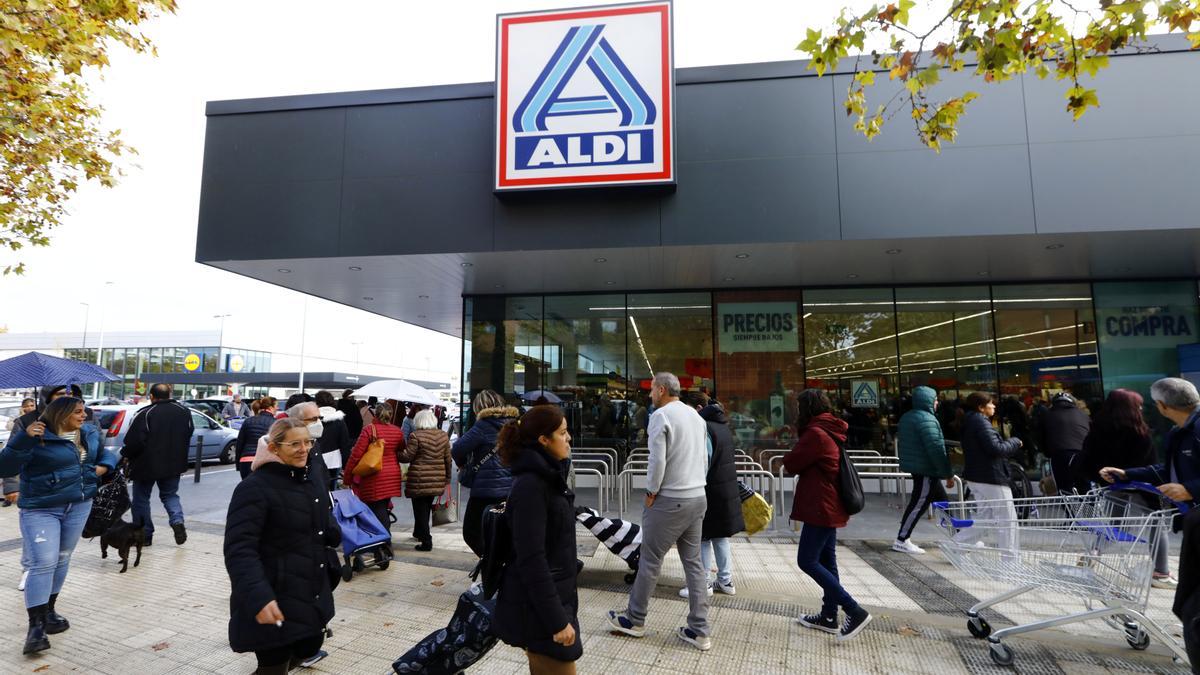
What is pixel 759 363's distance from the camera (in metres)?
11.9

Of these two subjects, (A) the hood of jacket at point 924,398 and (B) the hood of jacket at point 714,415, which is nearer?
(B) the hood of jacket at point 714,415

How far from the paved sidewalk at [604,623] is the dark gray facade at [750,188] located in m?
4.49

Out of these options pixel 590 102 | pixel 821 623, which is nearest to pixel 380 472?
pixel 821 623

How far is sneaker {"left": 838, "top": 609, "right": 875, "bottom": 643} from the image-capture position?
4131mm

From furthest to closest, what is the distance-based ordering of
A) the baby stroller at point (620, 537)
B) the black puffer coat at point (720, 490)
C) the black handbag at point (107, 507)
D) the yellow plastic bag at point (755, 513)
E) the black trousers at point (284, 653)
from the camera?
the black handbag at point (107, 507) → the yellow plastic bag at point (755, 513) → the baby stroller at point (620, 537) → the black puffer coat at point (720, 490) → the black trousers at point (284, 653)

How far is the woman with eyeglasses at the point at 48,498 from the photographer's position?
13.7 feet

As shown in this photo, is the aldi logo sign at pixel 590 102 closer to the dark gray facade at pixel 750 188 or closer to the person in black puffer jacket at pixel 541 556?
the dark gray facade at pixel 750 188

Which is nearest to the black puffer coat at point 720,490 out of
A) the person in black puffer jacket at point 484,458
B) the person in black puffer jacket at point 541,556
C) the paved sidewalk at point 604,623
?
the paved sidewalk at point 604,623

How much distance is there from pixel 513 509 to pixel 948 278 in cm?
1131

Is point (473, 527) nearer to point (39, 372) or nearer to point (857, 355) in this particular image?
point (39, 372)

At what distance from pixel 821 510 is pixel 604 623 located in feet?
5.95

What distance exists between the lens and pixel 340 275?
10617 mm

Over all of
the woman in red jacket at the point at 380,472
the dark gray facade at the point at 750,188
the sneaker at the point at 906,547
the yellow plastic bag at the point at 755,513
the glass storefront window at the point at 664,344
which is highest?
the dark gray facade at the point at 750,188

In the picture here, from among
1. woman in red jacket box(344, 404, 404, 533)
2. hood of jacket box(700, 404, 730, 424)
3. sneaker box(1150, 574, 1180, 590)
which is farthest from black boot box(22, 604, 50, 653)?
sneaker box(1150, 574, 1180, 590)
